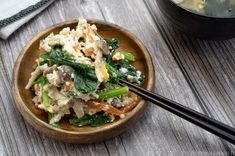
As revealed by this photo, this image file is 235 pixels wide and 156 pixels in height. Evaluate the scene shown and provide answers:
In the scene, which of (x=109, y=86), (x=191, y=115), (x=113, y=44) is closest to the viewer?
(x=191, y=115)

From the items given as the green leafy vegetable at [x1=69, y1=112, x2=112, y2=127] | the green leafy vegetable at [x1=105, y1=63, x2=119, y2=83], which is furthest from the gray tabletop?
the green leafy vegetable at [x1=105, y1=63, x2=119, y2=83]

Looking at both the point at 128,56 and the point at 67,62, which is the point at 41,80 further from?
the point at 128,56

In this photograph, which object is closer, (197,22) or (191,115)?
(191,115)

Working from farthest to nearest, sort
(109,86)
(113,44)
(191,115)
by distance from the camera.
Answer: (113,44)
(109,86)
(191,115)

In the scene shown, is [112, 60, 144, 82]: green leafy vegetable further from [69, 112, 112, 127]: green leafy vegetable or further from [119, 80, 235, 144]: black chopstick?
[69, 112, 112, 127]: green leafy vegetable

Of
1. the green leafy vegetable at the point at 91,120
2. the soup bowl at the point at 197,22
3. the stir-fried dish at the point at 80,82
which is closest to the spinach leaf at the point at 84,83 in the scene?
the stir-fried dish at the point at 80,82

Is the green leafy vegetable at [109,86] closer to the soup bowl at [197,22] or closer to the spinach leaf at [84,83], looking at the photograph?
the spinach leaf at [84,83]

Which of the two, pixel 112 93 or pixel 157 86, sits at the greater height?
pixel 112 93

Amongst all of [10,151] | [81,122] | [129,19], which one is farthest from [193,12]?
[10,151]

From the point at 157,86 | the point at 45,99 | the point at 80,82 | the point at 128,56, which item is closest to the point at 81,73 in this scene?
the point at 80,82
